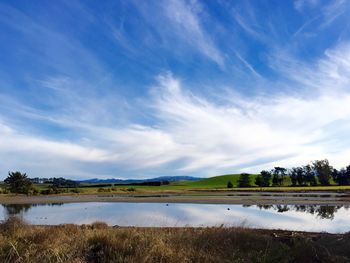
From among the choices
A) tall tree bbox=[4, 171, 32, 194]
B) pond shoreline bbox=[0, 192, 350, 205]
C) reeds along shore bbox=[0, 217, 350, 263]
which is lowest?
reeds along shore bbox=[0, 217, 350, 263]

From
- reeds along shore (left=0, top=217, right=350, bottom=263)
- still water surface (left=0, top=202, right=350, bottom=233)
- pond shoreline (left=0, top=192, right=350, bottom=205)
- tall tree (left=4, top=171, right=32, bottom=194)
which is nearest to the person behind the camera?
reeds along shore (left=0, top=217, right=350, bottom=263)

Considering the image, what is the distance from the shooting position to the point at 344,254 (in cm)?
1175

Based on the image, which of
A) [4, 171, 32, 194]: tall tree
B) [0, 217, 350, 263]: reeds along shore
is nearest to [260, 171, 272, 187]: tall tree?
[4, 171, 32, 194]: tall tree

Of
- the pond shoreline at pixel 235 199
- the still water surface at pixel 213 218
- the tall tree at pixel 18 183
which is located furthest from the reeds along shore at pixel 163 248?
the tall tree at pixel 18 183

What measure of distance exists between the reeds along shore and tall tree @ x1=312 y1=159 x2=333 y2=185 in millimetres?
112613

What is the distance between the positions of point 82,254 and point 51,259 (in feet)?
4.00

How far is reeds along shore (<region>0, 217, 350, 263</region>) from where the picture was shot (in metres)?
9.48

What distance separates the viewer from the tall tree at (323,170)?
120 m

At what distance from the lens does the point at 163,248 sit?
9.94 metres

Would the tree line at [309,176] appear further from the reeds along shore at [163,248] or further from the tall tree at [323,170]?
the reeds along shore at [163,248]

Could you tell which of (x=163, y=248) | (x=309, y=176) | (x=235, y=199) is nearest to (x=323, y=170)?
(x=309, y=176)

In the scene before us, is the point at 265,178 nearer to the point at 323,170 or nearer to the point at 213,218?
the point at 323,170

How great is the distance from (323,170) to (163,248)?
391 ft

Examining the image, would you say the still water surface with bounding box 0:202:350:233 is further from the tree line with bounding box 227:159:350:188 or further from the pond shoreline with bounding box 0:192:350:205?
the tree line with bounding box 227:159:350:188
